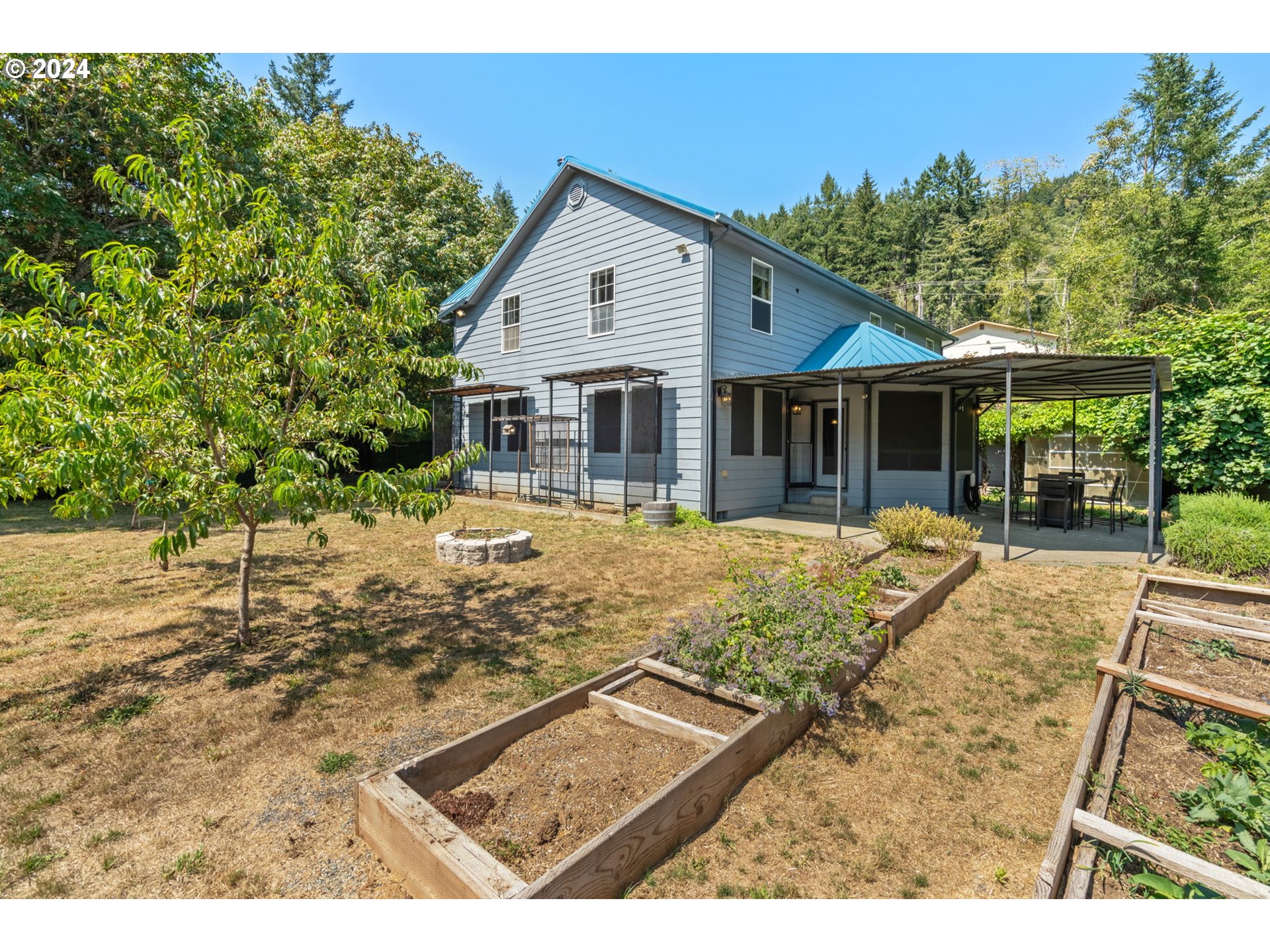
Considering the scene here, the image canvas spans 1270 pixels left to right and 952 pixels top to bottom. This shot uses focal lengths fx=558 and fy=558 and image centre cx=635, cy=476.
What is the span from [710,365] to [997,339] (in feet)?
88.7

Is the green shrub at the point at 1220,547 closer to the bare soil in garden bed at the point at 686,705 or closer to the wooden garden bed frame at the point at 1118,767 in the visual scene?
the wooden garden bed frame at the point at 1118,767

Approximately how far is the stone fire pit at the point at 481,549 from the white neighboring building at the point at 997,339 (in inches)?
1061

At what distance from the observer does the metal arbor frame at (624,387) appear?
10352 mm

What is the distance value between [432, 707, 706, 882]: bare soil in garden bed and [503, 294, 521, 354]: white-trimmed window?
12587mm

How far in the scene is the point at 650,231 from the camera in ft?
36.8

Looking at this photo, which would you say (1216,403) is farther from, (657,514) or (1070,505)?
(657,514)

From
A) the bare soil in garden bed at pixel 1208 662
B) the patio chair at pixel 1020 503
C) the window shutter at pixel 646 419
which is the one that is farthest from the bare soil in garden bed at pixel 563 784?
the patio chair at pixel 1020 503

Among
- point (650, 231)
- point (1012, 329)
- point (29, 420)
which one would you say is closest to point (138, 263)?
point (29, 420)

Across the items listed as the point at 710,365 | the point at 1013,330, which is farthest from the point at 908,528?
the point at 1013,330

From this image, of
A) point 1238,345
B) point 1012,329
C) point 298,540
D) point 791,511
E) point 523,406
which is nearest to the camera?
point 298,540

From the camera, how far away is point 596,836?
2.15 metres
